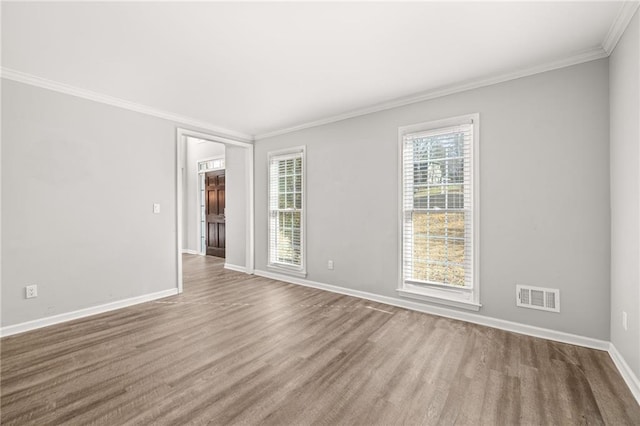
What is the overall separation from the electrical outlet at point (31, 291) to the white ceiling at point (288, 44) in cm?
216

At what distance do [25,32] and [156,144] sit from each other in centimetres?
179

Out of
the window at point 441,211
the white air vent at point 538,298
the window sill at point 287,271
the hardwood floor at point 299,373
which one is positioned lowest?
the hardwood floor at point 299,373

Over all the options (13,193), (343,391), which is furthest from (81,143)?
(343,391)

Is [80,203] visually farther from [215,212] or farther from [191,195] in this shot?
[191,195]

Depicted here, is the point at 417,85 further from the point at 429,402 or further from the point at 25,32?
the point at 25,32

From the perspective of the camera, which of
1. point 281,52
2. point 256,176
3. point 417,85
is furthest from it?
point 256,176

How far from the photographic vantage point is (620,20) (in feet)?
6.79

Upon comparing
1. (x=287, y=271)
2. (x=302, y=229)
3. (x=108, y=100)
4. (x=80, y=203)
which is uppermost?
→ (x=108, y=100)

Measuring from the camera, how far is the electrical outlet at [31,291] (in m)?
2.92

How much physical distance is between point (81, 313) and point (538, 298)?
4864 millimetres

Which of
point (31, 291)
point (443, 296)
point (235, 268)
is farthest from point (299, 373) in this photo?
point (235, 268)

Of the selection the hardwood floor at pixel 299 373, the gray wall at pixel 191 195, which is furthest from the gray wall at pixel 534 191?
the gray wall at pixel 191 195

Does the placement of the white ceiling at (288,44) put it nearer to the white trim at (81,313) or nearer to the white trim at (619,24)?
the white trim at (619,24)

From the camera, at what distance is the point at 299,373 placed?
2133 millimetres
